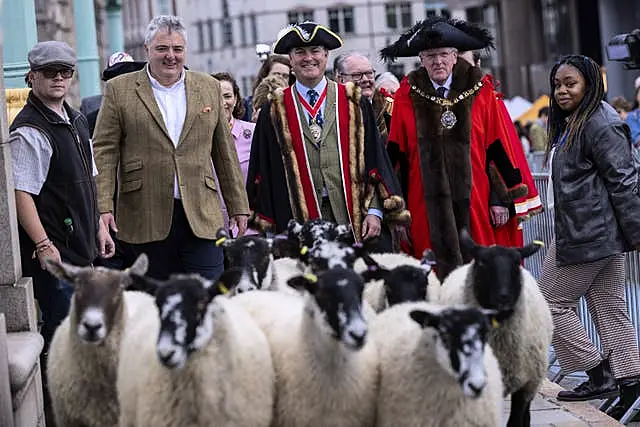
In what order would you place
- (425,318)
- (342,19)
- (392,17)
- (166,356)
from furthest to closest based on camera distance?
1. (342,19)
2. (392,17)
3. (425,318)
4. (166,356)

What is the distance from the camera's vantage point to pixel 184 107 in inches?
364

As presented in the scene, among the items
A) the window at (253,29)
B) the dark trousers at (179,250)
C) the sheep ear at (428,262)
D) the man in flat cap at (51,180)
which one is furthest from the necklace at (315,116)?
the window at (253,29)

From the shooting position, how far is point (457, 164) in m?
9.88

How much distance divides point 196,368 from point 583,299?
18.6 feet

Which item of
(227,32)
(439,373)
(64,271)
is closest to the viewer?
(439,373)

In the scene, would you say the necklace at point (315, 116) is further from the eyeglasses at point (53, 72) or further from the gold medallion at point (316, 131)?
the eyeglasses at point (53, 72)

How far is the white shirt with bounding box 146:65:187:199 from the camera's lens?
9.22 meters

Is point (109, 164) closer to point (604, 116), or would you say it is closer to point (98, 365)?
point (98, 365)

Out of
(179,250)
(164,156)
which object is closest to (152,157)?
(164,156)

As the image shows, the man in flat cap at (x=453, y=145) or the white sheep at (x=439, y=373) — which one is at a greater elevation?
the man in flat cap at (x=453, y=145)

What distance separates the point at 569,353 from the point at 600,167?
1289 millimetres

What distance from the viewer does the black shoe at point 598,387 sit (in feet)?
32.6

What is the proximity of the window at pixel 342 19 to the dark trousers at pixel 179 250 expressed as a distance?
8918cm

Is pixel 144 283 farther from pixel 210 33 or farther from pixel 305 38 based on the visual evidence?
pixel 210 33
